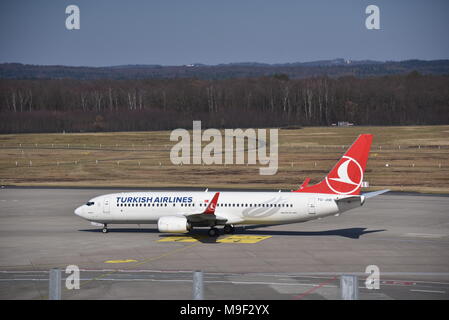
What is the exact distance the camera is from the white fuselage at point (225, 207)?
2119 inches

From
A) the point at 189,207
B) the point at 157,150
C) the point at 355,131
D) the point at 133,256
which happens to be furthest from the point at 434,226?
the point at 355,131

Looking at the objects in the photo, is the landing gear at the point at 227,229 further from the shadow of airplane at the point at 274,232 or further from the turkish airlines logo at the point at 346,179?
the turkish airlines logo at the point at 346,179

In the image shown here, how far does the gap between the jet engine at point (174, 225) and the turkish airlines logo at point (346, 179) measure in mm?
12911

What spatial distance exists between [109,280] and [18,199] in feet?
160

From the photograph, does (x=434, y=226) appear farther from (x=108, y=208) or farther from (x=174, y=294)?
(x=174, y=294)

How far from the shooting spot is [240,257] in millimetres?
46000

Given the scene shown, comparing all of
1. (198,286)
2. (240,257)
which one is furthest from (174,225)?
(198,286)

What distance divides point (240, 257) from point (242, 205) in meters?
9.54

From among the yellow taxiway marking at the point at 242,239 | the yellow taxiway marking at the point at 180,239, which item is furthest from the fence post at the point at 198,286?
the yellow taxiway marking at the point at 180,239

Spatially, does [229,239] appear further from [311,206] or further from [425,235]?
[425,235]

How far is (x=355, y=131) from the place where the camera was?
6969 inches

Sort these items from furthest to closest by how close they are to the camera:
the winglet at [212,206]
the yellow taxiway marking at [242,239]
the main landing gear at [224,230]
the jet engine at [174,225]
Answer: the main landing gear at [224,230] → the yellow taxiway marking at [242,239] → the jet engine at [174,225] → the winglet at [212,206]
